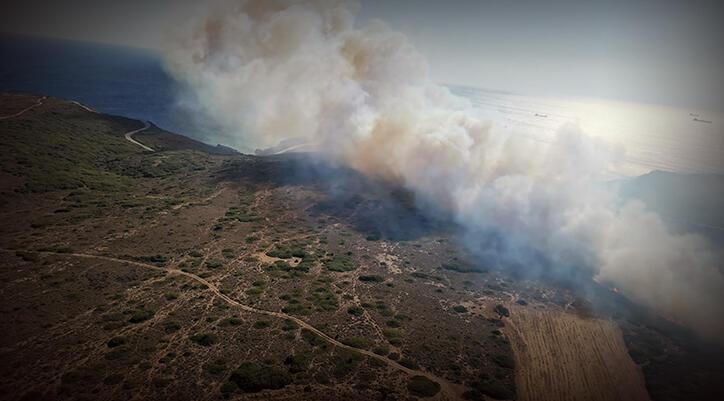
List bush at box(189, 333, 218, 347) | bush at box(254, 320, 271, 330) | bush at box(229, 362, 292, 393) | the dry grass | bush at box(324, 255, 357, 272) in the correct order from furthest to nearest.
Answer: bush at box(324, 255, 357, 272), bush at box(254, 320, 271, 330), bush at box(189, 333, 218, 347), the dry grass, bush at box(229, 362, 292, 393)

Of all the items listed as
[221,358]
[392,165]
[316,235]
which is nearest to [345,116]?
[392,165]

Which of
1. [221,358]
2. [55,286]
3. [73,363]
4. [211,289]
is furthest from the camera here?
[211,289]

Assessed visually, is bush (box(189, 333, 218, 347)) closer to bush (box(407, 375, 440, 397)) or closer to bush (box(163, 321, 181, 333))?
bush (box(163, 321, 181, 333))

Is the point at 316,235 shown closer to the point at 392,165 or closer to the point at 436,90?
the point at 392,165

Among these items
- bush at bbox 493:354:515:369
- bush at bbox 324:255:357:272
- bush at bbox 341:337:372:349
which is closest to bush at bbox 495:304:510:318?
bush at bbox 493:354:515:369

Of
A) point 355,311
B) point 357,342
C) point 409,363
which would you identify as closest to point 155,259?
point 355,311
